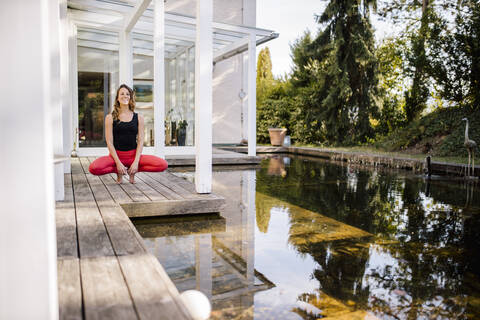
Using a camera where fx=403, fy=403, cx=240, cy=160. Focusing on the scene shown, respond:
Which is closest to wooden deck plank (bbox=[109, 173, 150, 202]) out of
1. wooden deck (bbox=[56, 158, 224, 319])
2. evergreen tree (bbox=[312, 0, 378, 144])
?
wooden deck (bbox=[56, 158, 224, 319])

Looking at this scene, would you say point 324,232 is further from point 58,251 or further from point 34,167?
point 34,167

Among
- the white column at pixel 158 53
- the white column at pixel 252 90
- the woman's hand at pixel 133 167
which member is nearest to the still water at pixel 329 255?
the woman's hand at pixel 133 167

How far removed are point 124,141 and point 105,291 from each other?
314cm

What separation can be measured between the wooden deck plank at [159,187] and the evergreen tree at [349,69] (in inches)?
361

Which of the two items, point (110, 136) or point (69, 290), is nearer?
point (69, 290)

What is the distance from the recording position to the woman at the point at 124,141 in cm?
452

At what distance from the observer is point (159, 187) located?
473 cm

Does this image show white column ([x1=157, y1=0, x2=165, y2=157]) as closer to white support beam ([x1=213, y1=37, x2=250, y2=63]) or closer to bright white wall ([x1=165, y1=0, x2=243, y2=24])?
white support beam ([x1=213, y1=37, x2=250, y2=63])

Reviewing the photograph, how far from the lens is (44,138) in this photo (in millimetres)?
980

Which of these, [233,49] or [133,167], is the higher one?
[233,49]

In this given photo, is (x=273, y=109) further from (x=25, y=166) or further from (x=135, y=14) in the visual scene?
(x=25, y=166)

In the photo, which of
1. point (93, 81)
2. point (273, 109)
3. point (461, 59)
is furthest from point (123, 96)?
point (273, 109)

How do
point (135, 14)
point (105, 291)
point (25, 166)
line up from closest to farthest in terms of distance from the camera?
point (25, 166)
point (105, 291)
point (135, 14)

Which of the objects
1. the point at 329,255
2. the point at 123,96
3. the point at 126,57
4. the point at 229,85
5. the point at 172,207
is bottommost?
the point at 329,255
